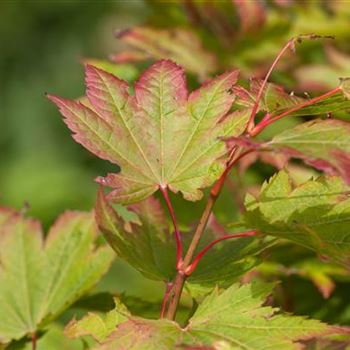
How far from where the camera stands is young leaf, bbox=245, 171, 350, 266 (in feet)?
2.43

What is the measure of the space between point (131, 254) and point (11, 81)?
3.63 metres

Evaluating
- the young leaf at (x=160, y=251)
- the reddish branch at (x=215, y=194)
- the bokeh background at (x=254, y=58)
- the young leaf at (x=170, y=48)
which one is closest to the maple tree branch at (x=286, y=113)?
the reddish branch at (x=215, y=194)

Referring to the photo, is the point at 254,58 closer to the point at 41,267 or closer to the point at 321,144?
the point at 41,267

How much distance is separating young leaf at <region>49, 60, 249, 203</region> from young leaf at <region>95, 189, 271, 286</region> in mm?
47

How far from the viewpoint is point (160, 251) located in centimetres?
85

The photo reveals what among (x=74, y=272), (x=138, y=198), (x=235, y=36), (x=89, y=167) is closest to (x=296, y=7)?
(x=235, y=36)

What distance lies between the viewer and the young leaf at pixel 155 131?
0.78 meters

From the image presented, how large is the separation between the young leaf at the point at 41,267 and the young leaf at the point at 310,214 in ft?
0.89

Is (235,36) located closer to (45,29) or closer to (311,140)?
(311,140)

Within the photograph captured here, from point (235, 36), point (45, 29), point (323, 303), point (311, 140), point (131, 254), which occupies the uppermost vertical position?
point (45, 29)

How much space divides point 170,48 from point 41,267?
544mm

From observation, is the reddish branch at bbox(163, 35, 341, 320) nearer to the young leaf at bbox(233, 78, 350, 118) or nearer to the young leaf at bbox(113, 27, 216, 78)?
the young leaf at bbox(233, 78, 350, 118)

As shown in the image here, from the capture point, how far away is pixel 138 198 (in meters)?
0.78

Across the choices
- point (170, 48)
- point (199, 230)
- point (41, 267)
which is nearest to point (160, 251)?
point (199, 230)
